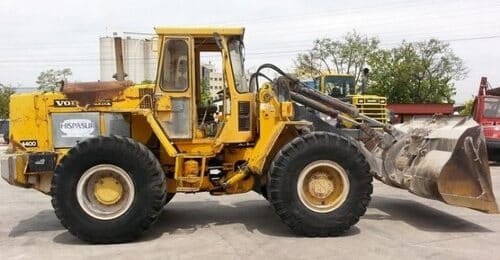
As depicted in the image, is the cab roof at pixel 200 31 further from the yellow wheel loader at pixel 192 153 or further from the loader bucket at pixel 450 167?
the loader bucket at pixel 450 167

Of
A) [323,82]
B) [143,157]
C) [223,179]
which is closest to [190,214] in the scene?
[223,179]

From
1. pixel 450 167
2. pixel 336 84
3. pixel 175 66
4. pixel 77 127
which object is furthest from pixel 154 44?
pixel 336 84

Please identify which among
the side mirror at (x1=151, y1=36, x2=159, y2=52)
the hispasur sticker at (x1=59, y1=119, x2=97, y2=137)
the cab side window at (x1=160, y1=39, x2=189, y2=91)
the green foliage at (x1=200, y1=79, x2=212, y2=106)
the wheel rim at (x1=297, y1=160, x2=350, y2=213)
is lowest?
the wheel rim at (x1=297, y1=160, x2=350, y2=213)

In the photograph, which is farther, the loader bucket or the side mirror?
the side mirror

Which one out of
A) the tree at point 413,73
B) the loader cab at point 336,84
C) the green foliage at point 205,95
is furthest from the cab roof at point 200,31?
the tree at point 413,73

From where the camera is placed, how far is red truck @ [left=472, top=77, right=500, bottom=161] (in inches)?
676

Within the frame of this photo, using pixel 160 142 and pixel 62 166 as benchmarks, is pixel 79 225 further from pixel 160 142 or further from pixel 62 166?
pixel 160 142

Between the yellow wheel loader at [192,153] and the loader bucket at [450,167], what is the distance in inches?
0.7

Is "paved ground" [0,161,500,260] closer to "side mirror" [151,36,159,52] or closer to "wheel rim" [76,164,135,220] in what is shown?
"wheel rim" [76,164,135,220]

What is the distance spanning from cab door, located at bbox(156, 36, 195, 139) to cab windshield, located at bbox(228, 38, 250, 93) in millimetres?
548

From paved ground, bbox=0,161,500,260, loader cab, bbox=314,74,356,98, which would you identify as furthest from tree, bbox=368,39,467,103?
paved ground, bbox=0,161,500,260

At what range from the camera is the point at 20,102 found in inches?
316

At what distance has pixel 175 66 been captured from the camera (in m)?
8.10

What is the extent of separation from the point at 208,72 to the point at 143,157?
1.84m
